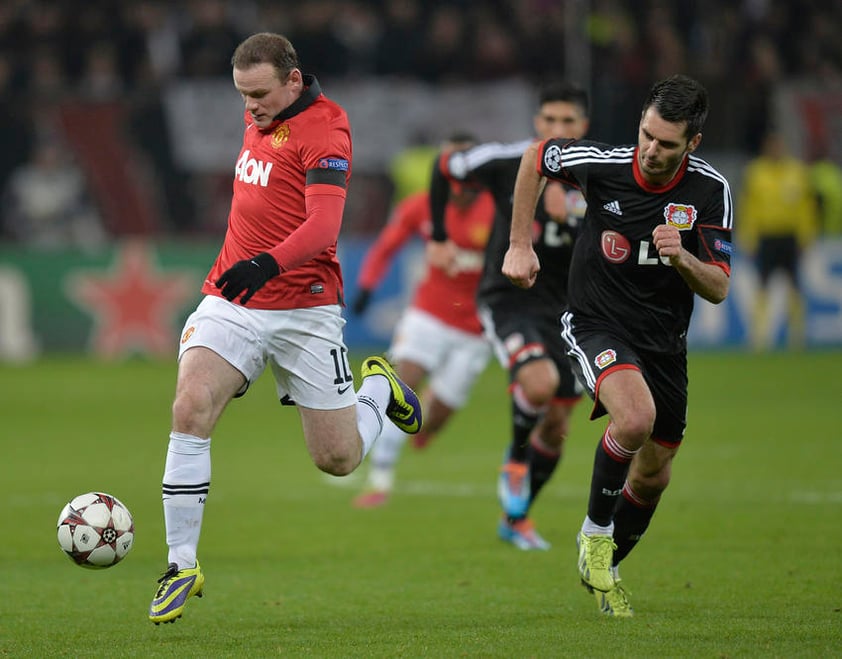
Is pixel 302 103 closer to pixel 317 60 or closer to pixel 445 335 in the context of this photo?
pixel 445 335

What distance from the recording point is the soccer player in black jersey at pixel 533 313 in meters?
8.66

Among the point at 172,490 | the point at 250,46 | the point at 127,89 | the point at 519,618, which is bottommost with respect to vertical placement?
the point at 127,89

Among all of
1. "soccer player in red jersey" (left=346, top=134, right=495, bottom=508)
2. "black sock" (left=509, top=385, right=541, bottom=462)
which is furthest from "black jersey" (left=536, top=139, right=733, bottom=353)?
"soccer player in red jersey" (left=346, top=134, right=495, bottom=508)

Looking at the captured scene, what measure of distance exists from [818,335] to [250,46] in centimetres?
1511

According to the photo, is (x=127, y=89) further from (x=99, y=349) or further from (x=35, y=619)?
(x=35, y=619)

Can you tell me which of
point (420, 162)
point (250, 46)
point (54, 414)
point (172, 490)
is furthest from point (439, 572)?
point (420, 162)

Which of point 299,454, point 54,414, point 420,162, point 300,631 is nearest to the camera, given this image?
point 300,631

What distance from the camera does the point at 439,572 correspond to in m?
7.77

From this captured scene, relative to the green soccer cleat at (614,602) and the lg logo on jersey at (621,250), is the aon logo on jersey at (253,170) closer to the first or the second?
the lg logo on jersey at (621,250)

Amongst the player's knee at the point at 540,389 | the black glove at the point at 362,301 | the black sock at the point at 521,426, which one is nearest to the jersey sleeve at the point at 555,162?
the player's knee at the point at 540,389

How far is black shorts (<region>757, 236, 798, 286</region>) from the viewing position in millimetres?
19688

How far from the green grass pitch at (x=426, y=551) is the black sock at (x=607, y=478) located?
0.45 m

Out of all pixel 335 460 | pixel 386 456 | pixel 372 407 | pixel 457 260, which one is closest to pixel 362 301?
pixel 457 260

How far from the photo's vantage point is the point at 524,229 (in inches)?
260
